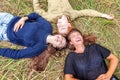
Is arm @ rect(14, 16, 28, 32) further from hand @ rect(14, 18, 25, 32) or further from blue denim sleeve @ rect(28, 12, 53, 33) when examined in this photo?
blue denim sleeve @ rect(28, 12, 53, 33)

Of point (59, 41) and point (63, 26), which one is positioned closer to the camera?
point (59, 41)

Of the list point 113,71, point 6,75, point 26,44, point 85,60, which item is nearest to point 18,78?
point 6,75

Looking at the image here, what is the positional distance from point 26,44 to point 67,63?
0.48 metres

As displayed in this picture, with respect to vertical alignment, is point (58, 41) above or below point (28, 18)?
below

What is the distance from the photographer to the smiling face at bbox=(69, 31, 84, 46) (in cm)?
322

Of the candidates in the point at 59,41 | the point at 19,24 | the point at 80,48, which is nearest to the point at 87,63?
the point at 80,48

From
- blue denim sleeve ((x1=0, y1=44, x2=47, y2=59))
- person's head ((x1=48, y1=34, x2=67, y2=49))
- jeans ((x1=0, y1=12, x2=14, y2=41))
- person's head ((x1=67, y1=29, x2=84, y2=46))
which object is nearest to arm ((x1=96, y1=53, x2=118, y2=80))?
person's head ((x1=67, y1=29, x2=84, y2=46))

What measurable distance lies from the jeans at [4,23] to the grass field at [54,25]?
0.08 m

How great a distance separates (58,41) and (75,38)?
0.17m

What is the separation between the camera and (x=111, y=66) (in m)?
3.22

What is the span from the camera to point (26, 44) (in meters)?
3.47

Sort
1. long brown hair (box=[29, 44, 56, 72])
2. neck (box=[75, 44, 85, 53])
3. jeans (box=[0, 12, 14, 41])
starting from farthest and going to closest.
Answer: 1. jeans (box=[0, 12, 14, 41])
2. long brown hair (box=[29, 44, 56, 72])
3. neck (box=[75, 44, 85, 53])

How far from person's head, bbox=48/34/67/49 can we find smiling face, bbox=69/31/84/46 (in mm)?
88

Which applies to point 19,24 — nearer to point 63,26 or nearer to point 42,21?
point 42,21
